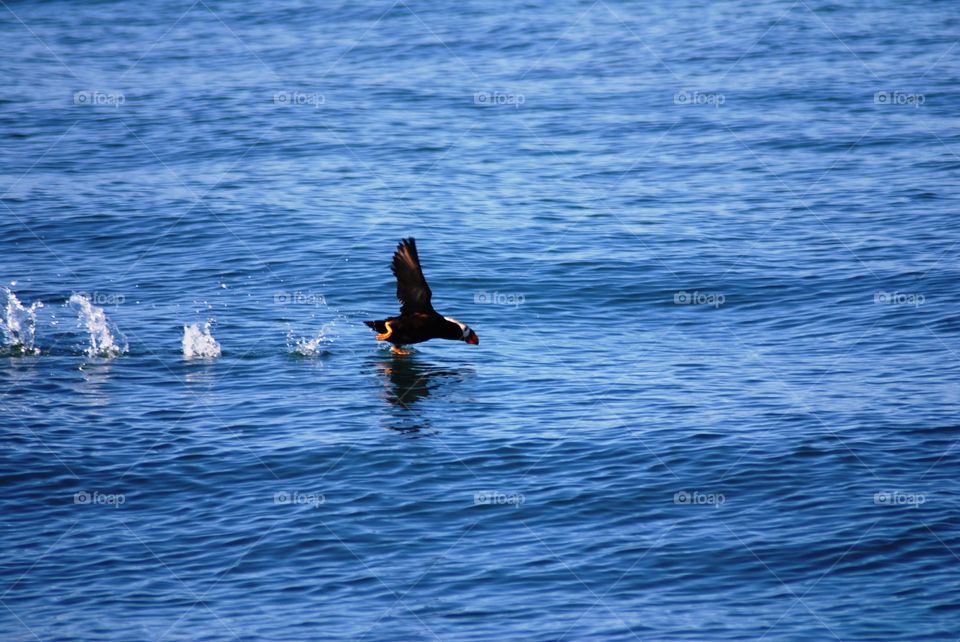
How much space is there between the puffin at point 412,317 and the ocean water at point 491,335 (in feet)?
1.95

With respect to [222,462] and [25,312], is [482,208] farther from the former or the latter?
[222,462]

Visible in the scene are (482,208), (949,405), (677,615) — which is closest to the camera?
(677,615)

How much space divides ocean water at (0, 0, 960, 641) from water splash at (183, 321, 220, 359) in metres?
0.05

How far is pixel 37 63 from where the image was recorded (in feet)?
123

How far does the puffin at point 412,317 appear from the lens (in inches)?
689

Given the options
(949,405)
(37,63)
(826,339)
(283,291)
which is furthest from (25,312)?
(37,63)

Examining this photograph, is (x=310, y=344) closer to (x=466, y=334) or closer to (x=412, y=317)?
(x=412, y=317)

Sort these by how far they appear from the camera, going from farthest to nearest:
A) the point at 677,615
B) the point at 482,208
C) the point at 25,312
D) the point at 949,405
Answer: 1. the point at 482,208
2. the point at 25,312
3. the point at 949,405
4. the point at 677,615

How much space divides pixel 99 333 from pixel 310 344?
10.7 ft

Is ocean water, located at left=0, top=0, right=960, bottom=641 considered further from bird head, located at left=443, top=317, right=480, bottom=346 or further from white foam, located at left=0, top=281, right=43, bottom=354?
bird head, located at left=443, top=317, right=480, bottom=346

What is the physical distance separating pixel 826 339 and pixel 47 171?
59.9ft

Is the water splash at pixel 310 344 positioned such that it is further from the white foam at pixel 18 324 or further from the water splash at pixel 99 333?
the white foam at pixel 18 324

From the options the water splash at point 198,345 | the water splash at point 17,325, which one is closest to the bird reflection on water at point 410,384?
the water splash at point 198,345

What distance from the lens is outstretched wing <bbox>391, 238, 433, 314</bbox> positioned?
17406mm
